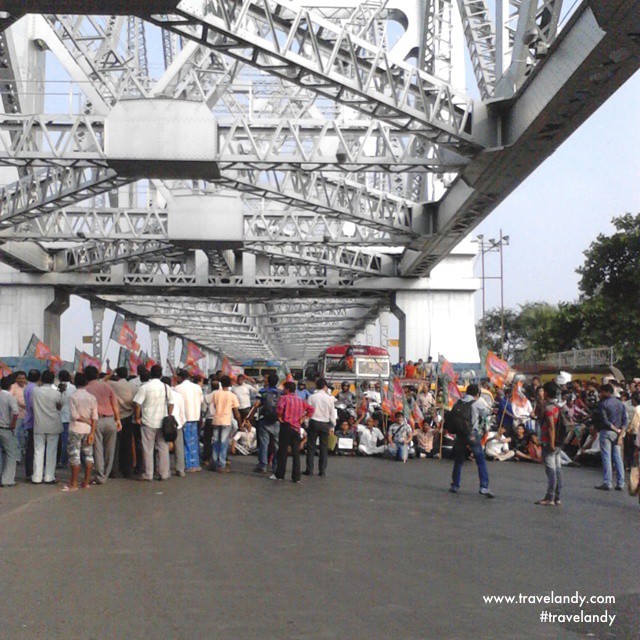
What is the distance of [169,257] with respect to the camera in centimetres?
4244

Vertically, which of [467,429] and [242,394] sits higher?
[242,394]

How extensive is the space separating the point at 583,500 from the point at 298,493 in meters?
4.33

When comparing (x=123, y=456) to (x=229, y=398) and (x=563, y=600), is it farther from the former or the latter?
(x=563, y=600)

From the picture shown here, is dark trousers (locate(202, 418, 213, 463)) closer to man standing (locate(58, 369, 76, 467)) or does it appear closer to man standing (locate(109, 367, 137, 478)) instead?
man standing (locate(58, 369, 76, 467))

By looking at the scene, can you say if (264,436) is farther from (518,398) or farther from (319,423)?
(518,398)

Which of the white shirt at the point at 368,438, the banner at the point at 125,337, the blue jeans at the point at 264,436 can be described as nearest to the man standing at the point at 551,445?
the blue jeans at the point at 264,436

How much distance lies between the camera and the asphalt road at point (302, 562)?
22.5 feet

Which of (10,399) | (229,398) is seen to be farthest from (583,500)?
(10,399)

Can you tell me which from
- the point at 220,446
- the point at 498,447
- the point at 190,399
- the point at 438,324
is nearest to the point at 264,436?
the point at 220,446

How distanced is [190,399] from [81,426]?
9.88ft

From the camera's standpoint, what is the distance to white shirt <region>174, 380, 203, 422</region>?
685 inches

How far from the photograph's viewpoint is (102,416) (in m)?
15.6

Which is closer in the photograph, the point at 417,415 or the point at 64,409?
the point at 64,409

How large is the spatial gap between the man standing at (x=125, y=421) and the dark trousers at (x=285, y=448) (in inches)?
100
